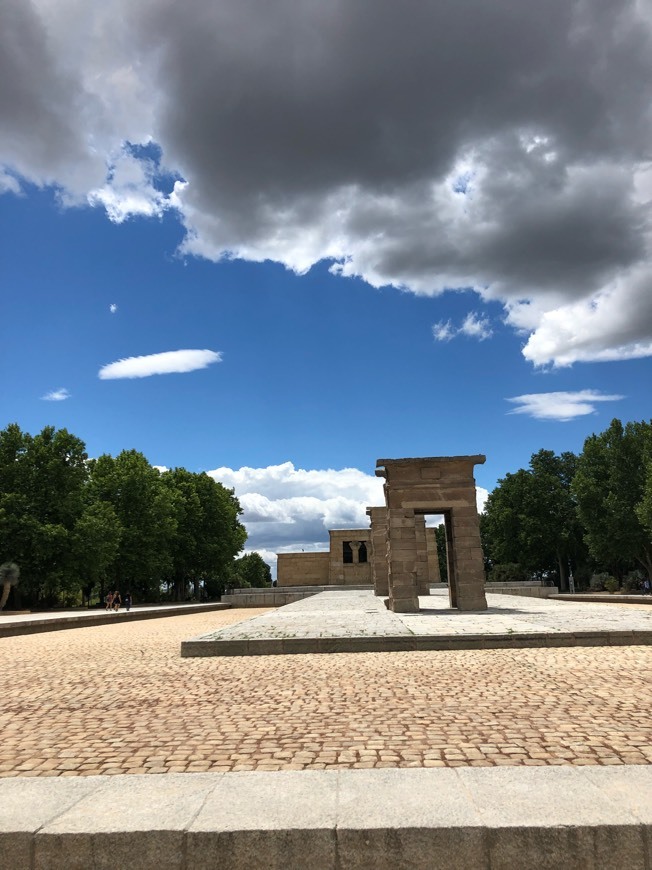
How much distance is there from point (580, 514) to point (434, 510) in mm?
31636

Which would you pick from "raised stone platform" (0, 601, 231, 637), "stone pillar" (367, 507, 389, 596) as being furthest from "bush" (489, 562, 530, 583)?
"raised stone platform" (0, 601, 231, 637)

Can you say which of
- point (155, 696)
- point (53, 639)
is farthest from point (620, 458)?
point (155, 696)

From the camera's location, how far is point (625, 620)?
1408 centimetres

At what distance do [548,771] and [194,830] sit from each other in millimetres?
2380

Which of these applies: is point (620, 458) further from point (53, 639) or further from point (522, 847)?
point (522, 847)

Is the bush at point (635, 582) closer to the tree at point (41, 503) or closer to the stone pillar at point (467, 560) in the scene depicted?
the stone pillar at point (467, 560)

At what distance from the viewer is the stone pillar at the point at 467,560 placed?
1920cm

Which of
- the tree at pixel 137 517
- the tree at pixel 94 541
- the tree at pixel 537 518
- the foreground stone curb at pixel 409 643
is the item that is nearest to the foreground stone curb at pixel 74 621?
the tree at pixel 94 541

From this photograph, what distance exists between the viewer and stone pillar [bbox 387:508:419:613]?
1911cm

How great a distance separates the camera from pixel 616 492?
45.0 metres

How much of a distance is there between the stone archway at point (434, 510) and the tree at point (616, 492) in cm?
2761

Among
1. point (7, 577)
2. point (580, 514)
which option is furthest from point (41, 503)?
point (580, 514)

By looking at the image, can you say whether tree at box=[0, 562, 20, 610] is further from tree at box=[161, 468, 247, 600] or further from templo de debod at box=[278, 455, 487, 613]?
templo de debod at box=[278, 455, 487, 613]

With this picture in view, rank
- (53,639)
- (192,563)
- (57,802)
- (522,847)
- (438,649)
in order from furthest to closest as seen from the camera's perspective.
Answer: (192,563) → (53,639) → (438,649) → (57,802) → (522,847)
